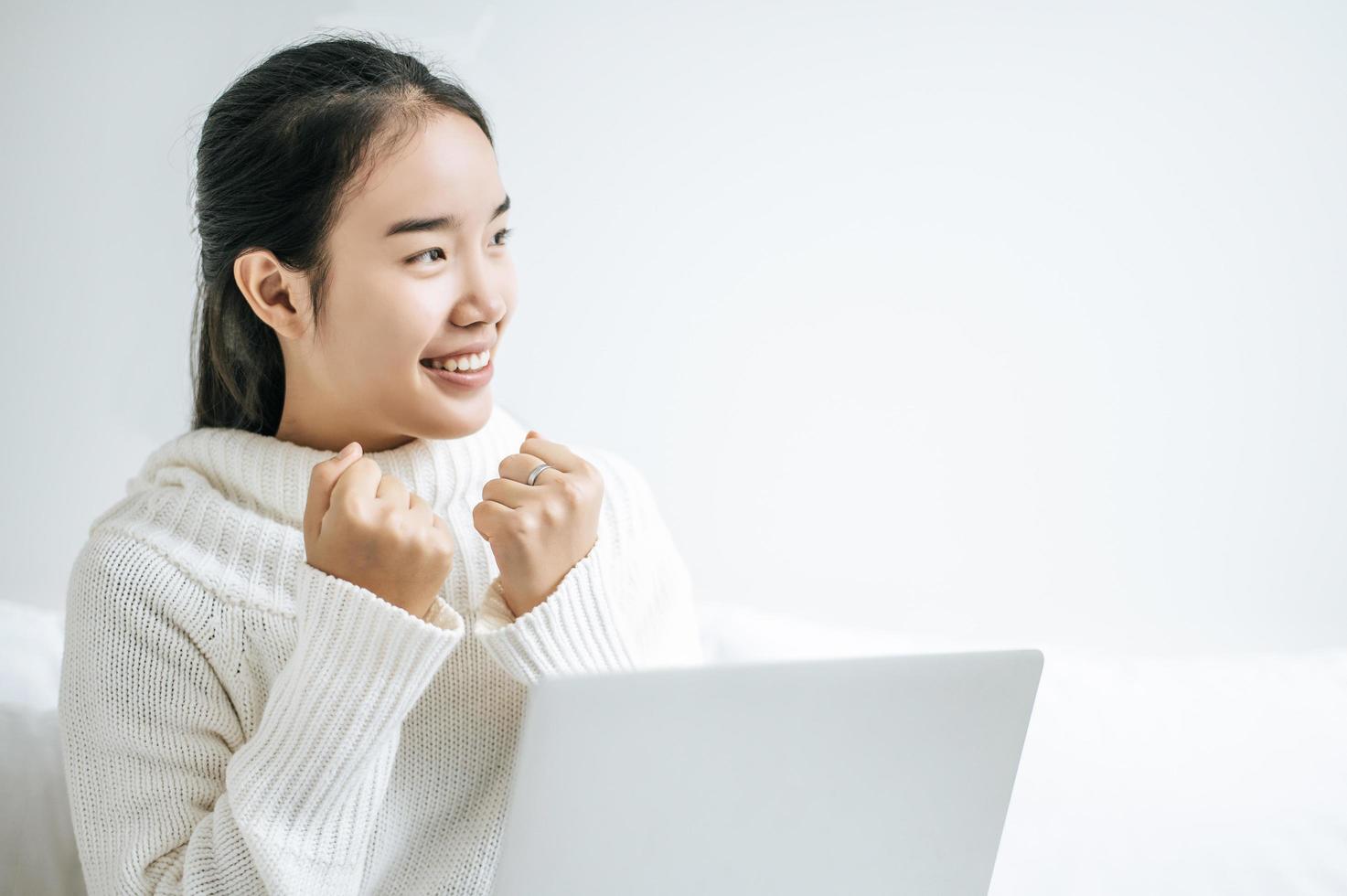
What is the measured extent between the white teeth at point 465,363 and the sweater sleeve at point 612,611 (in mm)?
194

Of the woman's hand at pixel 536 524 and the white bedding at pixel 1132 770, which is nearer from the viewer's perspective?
the woman's hand at pixel 536 524

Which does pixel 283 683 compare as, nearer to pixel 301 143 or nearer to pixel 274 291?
pixel 274 291

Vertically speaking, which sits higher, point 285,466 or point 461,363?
point 461,363

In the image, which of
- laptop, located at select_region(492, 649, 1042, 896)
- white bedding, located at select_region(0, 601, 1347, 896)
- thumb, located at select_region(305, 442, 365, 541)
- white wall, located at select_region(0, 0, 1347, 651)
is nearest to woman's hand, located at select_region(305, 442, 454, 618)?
thumb, located at select_region(305, 442, 365, 541)

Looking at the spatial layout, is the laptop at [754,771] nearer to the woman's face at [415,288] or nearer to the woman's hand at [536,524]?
the woman's hand at [536,524]

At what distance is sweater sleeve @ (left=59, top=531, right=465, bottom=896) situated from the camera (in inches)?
35.1

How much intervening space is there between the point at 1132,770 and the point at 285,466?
102 centimetres

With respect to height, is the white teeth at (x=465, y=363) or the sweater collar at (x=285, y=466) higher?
the white teeth at (x=465, y=363)

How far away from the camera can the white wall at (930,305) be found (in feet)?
5.98

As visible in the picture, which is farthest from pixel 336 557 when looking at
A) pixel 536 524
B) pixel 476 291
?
pixel 476 291

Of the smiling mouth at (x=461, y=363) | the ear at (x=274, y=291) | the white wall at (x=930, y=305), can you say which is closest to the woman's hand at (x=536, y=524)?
the smiling mouth at (x=461, y=363)

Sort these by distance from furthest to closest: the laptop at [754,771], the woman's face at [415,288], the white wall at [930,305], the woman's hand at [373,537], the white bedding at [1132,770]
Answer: the white wall at [930,305] → the white bedding at [1132,770] → the woman's face at [415,288] → the woman's hand at [373,537] → the laptop at [754,771]

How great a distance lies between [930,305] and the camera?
76.4 inches

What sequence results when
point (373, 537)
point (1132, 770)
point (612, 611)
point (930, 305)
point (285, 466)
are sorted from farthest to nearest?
point (930, 305) → point (1132, 770) → point (285, 466) → point (612, 611) → point (373, 537)
